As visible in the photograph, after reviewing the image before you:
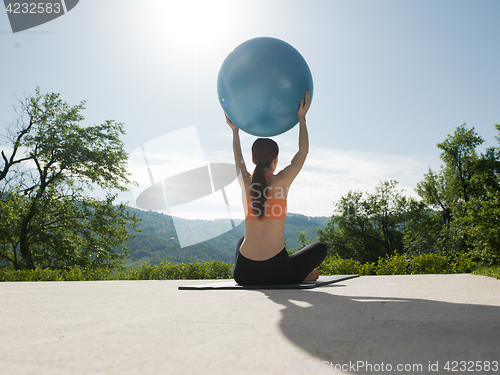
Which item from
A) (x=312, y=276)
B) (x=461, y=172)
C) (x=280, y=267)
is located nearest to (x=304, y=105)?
(x=280, y=267)

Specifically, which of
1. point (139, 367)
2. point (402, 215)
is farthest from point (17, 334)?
point (402, 215)

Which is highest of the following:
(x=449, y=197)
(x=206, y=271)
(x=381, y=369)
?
(x=381, y=369)

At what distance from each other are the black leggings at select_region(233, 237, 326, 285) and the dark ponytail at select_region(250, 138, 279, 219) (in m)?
0.55

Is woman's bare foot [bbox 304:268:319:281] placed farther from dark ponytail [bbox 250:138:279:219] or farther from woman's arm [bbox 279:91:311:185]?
woman's arm [bbox 279:91:311:185]

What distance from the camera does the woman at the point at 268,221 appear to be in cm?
294

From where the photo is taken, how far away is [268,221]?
2971 millimetres

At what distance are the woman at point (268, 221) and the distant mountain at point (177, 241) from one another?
53.0 m

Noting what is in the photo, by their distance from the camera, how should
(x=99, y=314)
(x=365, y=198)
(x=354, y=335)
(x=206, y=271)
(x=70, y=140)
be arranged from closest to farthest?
(x=354, y=335) < (x=99, y=314) < (x=206, y=271) < (x=70, y=140) < (x=365, y=198)

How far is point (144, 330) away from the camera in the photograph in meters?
1.42

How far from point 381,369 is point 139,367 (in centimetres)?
74

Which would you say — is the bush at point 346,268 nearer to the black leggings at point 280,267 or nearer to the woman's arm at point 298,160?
the black leggings at point 280,267

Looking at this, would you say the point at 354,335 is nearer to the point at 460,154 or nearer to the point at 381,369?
the point at 381,369

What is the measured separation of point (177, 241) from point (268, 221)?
84.4 metres

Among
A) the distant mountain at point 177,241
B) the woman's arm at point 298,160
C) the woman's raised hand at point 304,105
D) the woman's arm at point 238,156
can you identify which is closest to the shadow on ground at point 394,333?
the woman's arm at point 298,160
